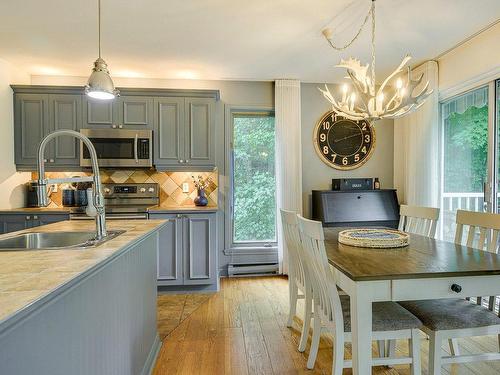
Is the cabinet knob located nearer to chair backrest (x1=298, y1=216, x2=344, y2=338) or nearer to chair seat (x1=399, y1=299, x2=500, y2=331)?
chair seat (x1=399, y1=299, x2=500, y2=331)

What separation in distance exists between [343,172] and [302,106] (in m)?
1.05

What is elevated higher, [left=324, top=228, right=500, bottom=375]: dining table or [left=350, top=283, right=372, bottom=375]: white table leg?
[left=324, top=228, right=500, bottom=375]: dining table

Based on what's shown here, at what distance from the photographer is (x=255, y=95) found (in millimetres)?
4102

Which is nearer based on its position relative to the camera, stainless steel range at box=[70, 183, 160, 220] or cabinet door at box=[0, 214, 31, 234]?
cabinet door at box=[0, 214, 31, 234]

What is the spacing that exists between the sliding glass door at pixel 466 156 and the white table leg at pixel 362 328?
89.4 inches

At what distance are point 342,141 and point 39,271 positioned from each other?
387 cm

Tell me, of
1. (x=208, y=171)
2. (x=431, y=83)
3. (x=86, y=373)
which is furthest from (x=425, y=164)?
(x=86, y=373)

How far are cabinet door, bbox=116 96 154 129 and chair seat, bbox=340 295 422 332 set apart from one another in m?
2.94

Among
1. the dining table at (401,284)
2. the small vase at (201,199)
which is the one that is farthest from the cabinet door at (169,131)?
the dining table at (401,284)

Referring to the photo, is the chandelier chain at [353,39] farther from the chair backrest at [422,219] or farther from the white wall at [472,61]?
the chair backrest at [422,219]

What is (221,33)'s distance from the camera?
2842mm

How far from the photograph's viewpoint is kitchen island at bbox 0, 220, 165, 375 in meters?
0.71

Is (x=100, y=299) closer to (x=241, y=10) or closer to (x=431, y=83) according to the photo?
(x=241, y=10)

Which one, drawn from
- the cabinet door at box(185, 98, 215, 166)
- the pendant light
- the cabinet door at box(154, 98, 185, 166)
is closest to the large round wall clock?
the cabinet door at box(185, 98, 215, 166)
